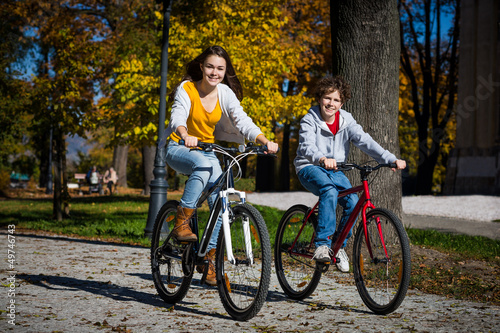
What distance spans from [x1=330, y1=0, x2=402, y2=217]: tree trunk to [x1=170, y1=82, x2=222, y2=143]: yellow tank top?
2603 mm

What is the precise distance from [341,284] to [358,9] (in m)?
3.32

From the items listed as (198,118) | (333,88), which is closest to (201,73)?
(198,118)

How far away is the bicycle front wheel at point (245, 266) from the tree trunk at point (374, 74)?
9.67 feet

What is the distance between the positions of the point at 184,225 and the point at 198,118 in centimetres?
88

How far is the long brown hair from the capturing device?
187 inches

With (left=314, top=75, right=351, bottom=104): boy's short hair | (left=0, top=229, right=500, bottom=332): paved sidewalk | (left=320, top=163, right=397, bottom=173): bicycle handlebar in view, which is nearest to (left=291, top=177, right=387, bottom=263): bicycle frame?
(left=320, top=163, right=397, bottom=173): bicycle handlebar

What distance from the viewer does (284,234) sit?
17.2 feet

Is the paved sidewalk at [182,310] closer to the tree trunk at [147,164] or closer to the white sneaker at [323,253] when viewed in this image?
the white sneaker at [323,253]

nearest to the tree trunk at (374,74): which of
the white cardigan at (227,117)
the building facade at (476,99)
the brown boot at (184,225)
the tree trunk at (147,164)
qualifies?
the white cardigan at (227,117)

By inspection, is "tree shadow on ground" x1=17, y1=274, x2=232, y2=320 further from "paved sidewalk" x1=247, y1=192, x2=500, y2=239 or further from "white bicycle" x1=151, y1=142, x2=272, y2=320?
"paved sidewalk" x1=247, y1=192, x2=500, y2=239

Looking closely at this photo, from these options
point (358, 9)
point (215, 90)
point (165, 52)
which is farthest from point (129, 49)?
point (215, 90)

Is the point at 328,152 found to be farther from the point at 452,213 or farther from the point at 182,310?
the point at 452,213

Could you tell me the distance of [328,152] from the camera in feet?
16.4

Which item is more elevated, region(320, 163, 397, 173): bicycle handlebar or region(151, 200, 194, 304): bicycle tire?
region(320, 163, 397, 173): bicycle handlebar
